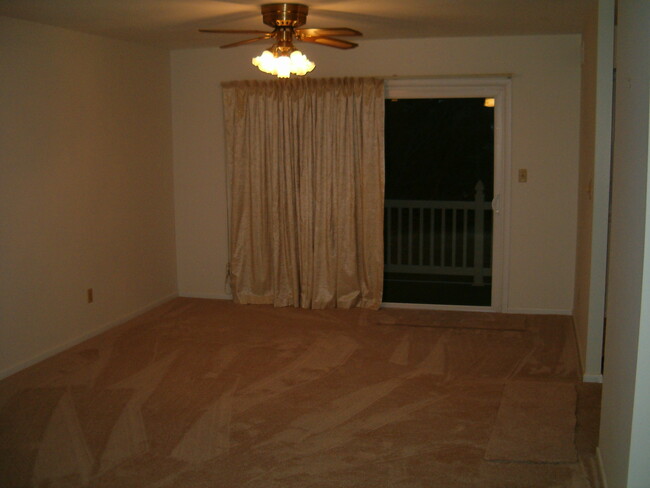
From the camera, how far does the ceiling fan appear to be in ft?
12.5

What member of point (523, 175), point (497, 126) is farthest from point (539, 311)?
point (497, 126)

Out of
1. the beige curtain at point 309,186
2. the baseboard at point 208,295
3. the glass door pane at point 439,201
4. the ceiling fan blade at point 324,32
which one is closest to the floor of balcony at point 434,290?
the glass door pane at point 439,201

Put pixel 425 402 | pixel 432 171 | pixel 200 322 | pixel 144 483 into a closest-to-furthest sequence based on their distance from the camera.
A: pixel 144 483 → pixel 425 402 → pixel 200 322 → pixel 432 171

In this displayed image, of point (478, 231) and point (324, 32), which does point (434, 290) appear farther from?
point (324, 32)

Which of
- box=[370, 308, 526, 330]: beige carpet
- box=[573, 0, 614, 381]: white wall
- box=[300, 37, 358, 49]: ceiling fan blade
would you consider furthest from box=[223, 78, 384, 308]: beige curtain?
box=[573, 0, 614, 381]: white wall

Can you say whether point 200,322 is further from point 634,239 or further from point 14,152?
point 634,239

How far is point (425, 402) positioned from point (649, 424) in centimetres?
171

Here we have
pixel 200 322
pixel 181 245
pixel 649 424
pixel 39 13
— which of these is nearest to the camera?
pixel 649 424

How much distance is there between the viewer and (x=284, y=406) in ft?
12.2

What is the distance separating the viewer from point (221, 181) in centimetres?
619

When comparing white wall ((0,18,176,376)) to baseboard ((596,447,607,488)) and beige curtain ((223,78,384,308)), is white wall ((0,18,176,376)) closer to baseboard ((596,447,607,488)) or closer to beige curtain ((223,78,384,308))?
beige curtain ((223,78,384,308))

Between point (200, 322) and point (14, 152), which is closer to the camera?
point (14, 152)

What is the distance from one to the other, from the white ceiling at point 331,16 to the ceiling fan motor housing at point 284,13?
6 cm

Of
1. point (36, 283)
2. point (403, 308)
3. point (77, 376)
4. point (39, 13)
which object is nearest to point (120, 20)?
point (39, 13)
